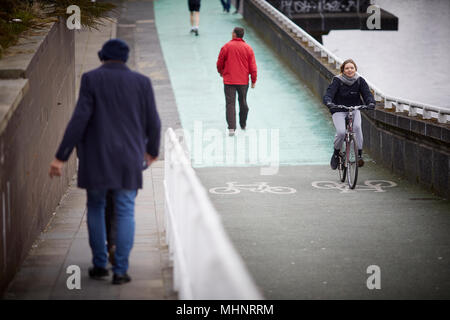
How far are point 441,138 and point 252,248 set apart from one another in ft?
12.2

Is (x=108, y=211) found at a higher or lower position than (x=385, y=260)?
higher

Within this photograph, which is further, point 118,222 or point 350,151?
point 350,151

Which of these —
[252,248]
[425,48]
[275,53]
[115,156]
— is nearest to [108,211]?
[115,156]

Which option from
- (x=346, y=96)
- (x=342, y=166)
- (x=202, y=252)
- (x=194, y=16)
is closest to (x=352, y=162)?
(x=342, y=166)

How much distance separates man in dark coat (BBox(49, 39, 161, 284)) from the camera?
19.4 feet

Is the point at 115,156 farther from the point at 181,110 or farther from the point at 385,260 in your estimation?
the point at 181,110

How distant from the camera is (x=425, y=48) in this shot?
108 feet

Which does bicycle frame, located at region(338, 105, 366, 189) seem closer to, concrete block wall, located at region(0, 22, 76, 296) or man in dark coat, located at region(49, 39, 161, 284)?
concrete block wall, located at region(0, 22, 76, 296)

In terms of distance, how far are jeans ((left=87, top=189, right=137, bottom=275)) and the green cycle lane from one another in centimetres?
112

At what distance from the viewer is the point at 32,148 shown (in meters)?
7.49

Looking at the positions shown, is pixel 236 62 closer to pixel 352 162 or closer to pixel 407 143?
pixel 407 143

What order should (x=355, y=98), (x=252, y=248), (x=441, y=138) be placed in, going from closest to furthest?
(x=252, y=248) → (x=441, y=138) → (x=355, y=98)

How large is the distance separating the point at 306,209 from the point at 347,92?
87.1 inches
